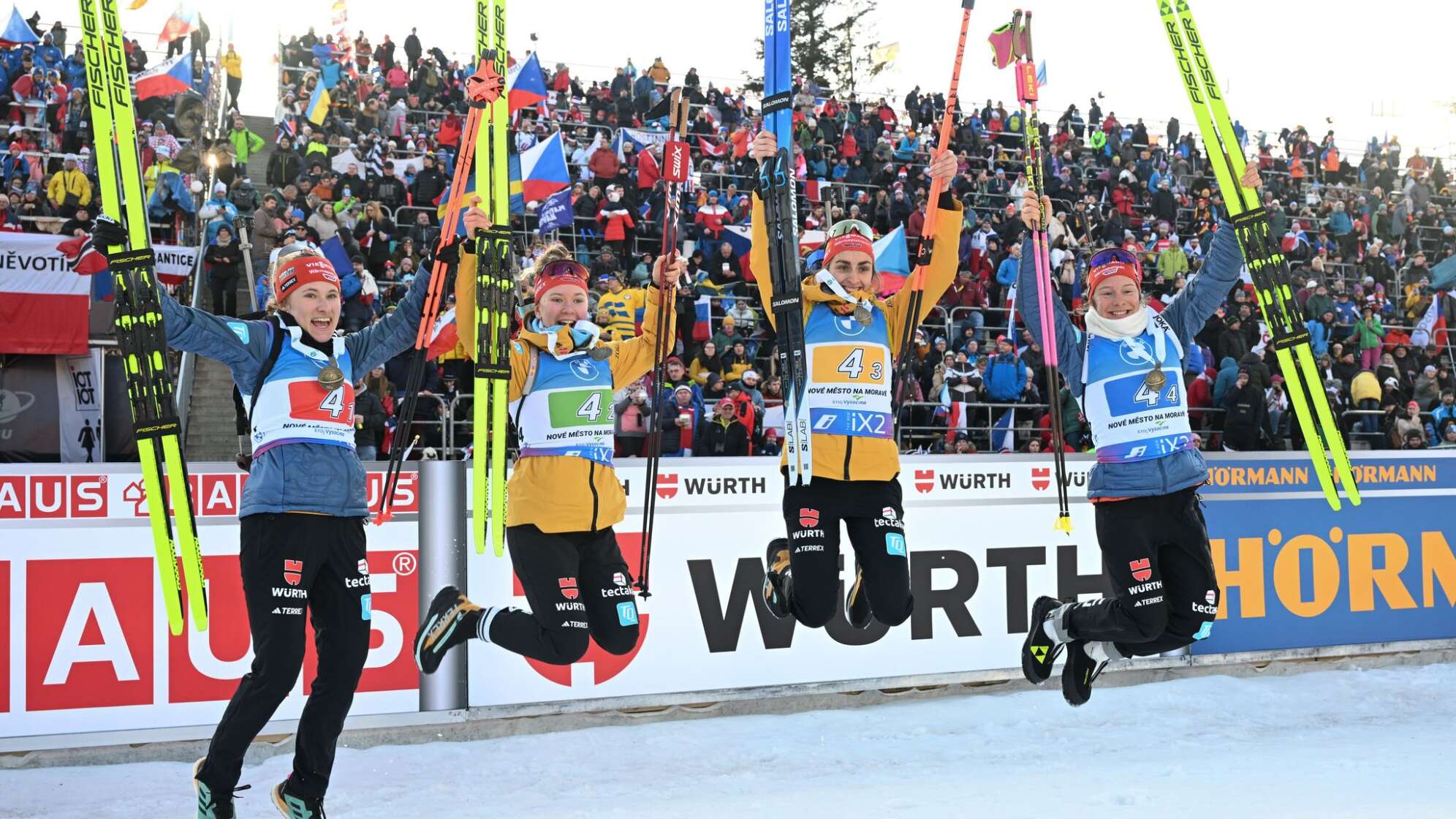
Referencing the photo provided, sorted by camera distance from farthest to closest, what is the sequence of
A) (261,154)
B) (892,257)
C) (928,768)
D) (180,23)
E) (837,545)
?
(261,154), (180,23), (892,257), (928,768), (837,545)

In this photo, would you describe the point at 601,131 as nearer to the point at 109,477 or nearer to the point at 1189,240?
the point at 1189,240

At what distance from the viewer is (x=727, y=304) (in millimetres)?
13523

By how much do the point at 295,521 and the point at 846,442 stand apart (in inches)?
91.8

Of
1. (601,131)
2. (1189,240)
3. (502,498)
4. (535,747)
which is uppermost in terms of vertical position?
(601,131)

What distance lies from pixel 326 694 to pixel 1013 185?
16.5 m

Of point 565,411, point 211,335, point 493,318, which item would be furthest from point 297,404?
point 565,411

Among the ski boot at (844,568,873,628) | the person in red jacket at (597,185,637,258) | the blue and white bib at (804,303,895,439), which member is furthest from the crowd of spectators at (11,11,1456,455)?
the ski boot at (844,568,873,628)

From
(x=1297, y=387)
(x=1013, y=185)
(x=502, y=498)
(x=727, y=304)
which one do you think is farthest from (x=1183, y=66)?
(x=1013, y=185)

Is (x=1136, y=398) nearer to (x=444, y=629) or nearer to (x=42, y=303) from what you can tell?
(x=444, y=629)

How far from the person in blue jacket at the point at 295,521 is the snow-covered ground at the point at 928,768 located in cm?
140

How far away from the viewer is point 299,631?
179 inches

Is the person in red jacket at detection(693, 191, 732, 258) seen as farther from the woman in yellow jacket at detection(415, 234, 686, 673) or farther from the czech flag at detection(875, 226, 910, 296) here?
the woman in yellow jacket at detection(415, 234, 686, 673)

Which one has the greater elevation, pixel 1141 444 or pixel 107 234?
pixel 107 234

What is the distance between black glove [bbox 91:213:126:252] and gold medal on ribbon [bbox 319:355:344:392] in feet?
2.76
